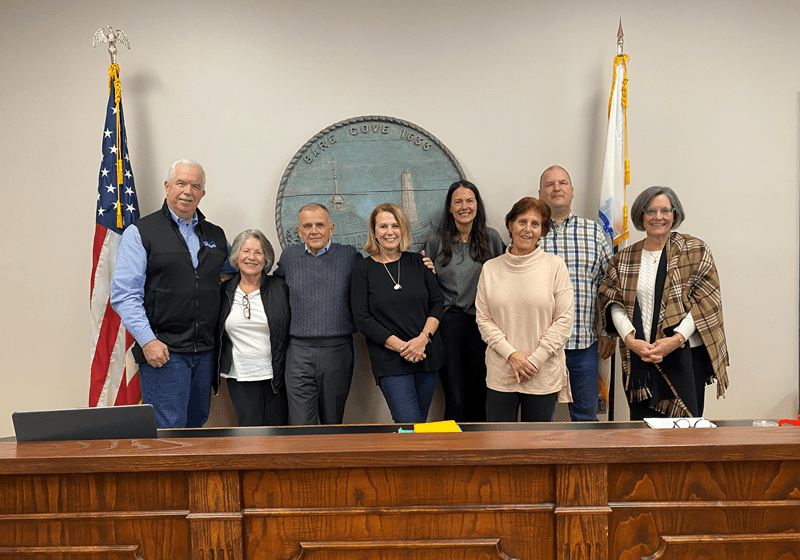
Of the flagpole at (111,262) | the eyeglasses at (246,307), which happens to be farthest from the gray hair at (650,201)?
the flagpole at (111,262)

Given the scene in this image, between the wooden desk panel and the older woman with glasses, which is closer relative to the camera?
the wooden desk panel

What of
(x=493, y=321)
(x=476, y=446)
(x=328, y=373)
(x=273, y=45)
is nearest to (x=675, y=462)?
(x=476, y=446)

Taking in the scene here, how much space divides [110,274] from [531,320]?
2.25 m

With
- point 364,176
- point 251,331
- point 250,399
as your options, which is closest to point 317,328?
point 251,331

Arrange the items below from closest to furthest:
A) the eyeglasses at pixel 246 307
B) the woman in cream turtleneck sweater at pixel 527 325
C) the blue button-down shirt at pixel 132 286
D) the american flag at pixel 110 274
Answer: the woman in cream turtleneck sweater at pixel 527 325 < the blue button-down shirt at pixel 132 286 < the eyeglasses at pixel 246 307 < the american flag at pixel 110 274

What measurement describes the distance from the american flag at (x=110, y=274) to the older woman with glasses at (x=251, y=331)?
0.60 metres

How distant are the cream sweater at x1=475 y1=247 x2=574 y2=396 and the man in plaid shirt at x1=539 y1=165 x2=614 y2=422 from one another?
1.05 ft

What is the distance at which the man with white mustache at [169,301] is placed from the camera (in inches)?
102

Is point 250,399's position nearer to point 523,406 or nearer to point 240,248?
point 240,248

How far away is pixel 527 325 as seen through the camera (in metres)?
2.46

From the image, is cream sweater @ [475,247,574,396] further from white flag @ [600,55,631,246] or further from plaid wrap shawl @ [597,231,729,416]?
white flag @ [600,55,631,246]

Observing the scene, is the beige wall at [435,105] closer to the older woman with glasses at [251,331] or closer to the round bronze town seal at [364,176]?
the round bronze town seal at [364,176]

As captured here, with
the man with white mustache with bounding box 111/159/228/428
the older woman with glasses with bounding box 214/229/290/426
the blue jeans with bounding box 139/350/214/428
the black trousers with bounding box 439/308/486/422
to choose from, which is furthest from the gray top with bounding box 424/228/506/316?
the blue jeans with bounding box 139/350/214/428

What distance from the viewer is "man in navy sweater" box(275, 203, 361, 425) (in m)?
2.75
